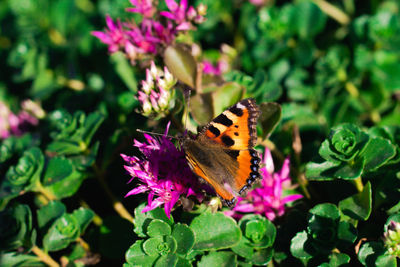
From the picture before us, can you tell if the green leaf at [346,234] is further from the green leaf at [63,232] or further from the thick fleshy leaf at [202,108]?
the green leaf at [63,232]

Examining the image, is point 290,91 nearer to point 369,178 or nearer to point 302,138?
point 302,138

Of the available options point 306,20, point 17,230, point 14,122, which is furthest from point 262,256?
point 14,122

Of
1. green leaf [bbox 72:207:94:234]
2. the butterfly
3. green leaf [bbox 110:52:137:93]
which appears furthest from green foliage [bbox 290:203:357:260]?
green leaf [bbox 110:52:137:93]

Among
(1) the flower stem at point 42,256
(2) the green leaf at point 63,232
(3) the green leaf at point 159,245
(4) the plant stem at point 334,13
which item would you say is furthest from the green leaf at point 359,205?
(4) the plant stem at point 334,13

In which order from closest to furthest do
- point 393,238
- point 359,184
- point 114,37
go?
point 393,238
point 359,184
point 114,37

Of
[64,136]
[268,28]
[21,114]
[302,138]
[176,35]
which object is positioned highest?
[176,35]

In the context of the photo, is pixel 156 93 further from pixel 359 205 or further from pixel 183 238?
pixel 359 205

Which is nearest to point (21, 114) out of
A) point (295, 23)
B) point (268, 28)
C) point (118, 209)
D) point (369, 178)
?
point (118, 209)
